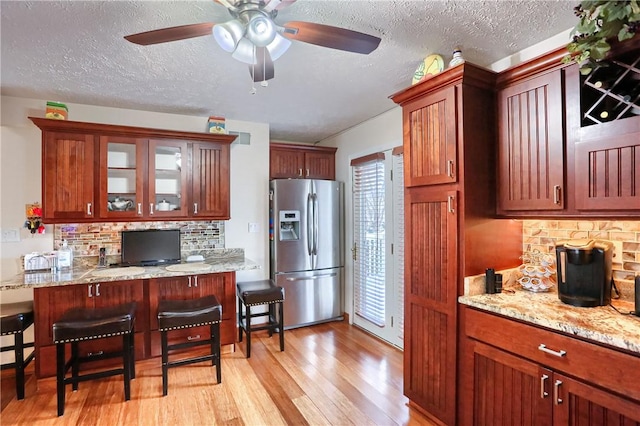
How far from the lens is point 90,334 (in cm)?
238

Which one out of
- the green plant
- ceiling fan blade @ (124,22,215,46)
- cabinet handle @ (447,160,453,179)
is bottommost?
cabinet handle @ (447,160,453,179)

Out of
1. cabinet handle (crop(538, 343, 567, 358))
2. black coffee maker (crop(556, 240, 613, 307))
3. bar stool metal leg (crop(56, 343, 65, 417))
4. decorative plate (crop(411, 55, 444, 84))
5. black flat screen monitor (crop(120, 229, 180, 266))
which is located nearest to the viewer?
cabinet handle (crop(538, 343, 567, 358))

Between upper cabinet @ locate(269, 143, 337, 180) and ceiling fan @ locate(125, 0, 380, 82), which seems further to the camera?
upper cabinet @ locate(269, 143, 337, 180)

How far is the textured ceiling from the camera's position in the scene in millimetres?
1772

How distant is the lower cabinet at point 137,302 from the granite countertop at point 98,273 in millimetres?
88

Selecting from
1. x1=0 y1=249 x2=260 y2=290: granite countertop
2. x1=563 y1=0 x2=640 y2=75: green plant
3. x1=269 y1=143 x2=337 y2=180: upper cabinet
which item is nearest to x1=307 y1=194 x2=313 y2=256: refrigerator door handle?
x1=269 y1=143 x2=337 y2=180: upper cabinet

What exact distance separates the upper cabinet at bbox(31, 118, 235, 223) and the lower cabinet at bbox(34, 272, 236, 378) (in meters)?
0.66

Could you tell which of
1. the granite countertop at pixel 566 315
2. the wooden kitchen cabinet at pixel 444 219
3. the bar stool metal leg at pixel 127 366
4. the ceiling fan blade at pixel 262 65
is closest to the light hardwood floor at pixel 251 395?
the bar stool metal leg at pixel 127 366

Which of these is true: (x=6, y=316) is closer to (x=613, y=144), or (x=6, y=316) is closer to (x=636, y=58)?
(x=613, y=144)

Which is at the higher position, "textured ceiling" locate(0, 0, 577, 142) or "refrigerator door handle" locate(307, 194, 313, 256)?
"textured ceiling" locate(0, 0, 577, 142)

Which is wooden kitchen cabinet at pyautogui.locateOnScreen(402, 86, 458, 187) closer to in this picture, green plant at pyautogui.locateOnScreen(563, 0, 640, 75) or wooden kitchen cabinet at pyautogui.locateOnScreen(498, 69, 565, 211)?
wooden kitchen cabinet at pyautogui.locateOnScreen(498, 69, 565, 211)

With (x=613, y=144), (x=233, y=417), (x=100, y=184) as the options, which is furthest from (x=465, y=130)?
(x=100, y=184)

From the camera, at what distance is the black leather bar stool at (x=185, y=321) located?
2590 millimetres

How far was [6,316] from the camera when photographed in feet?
8.14
